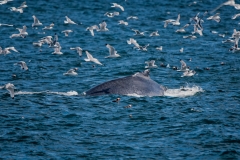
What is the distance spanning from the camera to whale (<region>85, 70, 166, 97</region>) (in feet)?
79.8

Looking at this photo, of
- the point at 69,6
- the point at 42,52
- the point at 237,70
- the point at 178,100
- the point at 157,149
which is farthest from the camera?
the point at 69,6

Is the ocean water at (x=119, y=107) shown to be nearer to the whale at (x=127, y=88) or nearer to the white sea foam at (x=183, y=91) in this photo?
the white sea foam at (x=183, y=91)

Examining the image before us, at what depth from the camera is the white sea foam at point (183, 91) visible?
85.3 ft

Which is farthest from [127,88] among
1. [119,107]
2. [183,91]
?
[183,91]

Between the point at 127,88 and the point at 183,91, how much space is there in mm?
3275

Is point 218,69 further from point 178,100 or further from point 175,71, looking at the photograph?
point 178,100

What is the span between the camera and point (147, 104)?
23953mm

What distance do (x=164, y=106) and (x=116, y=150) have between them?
537cm

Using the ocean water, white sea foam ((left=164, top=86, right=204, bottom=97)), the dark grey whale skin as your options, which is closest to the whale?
the dark grey whale skin

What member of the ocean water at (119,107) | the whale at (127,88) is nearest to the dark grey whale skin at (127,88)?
the whale at (127,88)

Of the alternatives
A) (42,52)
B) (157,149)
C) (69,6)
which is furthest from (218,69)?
(69,6)

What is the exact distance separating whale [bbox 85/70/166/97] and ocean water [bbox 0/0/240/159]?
0.77 ft

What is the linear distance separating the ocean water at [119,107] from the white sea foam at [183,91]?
0.04 m

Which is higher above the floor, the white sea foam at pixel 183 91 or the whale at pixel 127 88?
the whale at pixel 127 88
